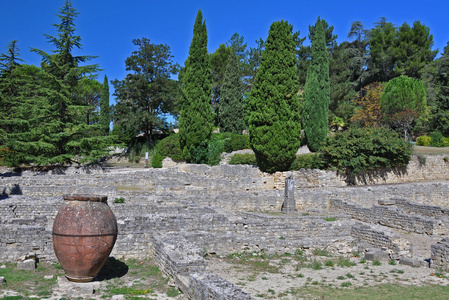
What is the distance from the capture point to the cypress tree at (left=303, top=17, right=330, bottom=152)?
96.8 feet

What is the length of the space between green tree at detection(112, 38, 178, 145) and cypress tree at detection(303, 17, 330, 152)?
15.8 m

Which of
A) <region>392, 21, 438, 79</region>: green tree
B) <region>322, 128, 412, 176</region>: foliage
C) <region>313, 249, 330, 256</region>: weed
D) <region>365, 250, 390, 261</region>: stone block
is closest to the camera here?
<region>365, 250, 390, 261</region>: stone block

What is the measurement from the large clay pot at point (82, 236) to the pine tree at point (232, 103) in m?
31.1

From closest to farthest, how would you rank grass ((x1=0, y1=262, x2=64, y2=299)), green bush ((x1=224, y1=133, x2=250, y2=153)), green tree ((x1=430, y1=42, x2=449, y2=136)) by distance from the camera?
grass ((x1=0, y1=262, x2=64, y2=299)) < green bush ((x1=224, y1=133, x2=250, y2=153)) < green tree ((x1=430, y1=42, x2=449, y2=136))

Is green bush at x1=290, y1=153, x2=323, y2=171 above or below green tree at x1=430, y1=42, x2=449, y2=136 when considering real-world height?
below

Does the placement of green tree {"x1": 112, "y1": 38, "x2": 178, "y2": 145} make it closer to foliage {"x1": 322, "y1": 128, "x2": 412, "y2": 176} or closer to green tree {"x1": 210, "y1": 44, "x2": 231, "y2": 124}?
green tree {"x1": 210, "y1": 44, "x2": 231, "y2": 124}

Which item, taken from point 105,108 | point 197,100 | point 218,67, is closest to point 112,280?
point 197,100

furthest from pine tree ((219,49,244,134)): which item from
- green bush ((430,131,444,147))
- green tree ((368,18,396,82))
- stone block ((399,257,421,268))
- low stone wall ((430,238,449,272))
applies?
low stone wall ((430,238,449,272))

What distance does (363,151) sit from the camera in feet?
78.0

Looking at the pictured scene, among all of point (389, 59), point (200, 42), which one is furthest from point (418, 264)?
point (389, 59)

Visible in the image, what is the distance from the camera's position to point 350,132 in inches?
961

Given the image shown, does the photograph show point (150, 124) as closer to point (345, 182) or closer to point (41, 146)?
point (41, 146)

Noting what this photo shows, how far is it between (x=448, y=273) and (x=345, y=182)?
12460 mm

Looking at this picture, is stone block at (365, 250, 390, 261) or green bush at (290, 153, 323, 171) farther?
green bush at (290, 153, 323, 171)
